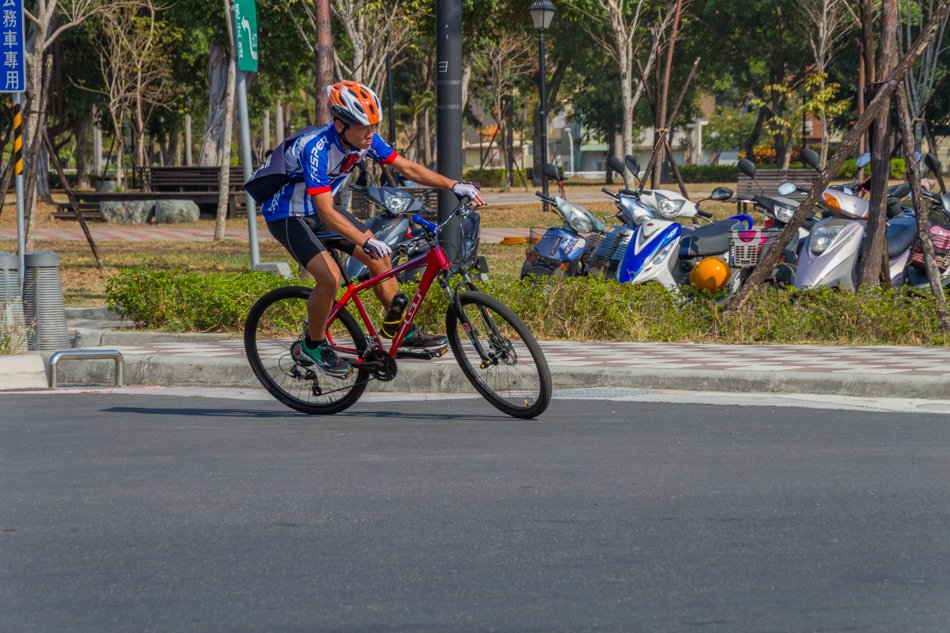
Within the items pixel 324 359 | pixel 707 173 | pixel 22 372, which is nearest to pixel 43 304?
pixel 22 372

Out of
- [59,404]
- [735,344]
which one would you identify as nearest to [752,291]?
[735,344]

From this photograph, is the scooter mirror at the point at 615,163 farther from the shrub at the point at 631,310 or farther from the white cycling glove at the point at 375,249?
the white cycling glove at the point at 375,249

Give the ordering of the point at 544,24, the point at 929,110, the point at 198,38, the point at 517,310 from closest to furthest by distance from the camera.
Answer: the point at 517,310
the point at 544,24
the point at 198,38
the point at 929,110

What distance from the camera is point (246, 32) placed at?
13.4 metres

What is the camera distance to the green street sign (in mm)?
13164

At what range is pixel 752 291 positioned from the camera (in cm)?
1116

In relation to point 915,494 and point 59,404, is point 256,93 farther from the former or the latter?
point 915,494

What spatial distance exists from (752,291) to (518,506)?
6.04 meters

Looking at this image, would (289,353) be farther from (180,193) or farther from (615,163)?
(180,193)

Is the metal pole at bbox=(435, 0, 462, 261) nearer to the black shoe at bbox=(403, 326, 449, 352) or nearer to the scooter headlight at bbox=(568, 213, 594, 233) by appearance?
the scooter headlight at bbox=(568, 213, 594, 233)

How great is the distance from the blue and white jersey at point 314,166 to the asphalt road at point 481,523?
116 centimetres

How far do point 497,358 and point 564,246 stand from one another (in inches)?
197

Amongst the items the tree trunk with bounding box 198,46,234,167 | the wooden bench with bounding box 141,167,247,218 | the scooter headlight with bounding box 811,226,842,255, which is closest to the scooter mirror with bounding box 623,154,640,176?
the scooter headlight with bounding box 811,226,842,255

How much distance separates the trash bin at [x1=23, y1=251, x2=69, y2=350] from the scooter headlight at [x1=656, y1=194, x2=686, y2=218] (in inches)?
198
